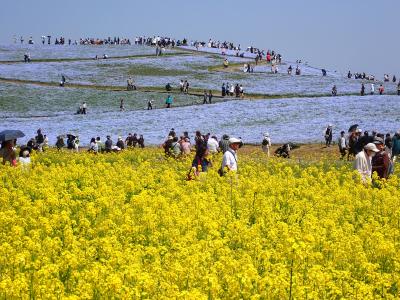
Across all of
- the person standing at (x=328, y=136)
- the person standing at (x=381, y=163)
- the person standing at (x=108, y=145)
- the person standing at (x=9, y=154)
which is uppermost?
the person standing at (x=381, y=163)

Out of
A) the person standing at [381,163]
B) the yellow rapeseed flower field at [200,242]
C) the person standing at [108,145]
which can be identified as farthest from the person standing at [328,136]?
the yellow rapeseed flower field at [200,242]

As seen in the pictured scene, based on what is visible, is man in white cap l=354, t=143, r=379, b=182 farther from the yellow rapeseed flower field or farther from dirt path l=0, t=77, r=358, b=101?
dirt path l=0, t=77, r=358, b=101

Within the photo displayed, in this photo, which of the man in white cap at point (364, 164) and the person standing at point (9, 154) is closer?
the man in white cap at point (364, 164)

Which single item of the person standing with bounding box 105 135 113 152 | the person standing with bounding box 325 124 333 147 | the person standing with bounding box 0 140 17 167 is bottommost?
the person standing with bounding box 105 135 113 152

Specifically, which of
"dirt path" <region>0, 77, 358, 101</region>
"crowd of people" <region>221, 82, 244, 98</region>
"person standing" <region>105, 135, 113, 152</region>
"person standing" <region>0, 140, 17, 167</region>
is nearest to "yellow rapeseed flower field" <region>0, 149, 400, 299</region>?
"person standing" <region>0, 140, 17, 167</region>

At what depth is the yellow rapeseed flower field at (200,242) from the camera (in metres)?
8.48

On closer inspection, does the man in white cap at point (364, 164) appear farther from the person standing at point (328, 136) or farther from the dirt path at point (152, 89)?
the dirt path at point (152, 89)

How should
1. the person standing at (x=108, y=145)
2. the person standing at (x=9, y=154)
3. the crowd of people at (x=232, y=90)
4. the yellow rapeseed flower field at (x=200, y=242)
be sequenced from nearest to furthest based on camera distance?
the yellow rapeseed flower field at (x=200, y=242)
the person standing at (x=9, y=154)
the person standing at (x=108, y=145)
the crowd of people at (x=232, y=90)

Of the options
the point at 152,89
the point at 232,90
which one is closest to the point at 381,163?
the point at 232,90

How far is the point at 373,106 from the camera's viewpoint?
53656mm

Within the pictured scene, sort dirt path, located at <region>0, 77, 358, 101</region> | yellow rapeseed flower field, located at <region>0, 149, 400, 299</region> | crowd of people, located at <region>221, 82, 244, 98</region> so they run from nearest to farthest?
1. yellow rapeseed flower field, located at <region>0, 149, 400, 299</region>
2. crowd of people, located at <region>221, 82, 244, 98</region>
3. dirt path, located at <region>0, 77, 358, 101</region>

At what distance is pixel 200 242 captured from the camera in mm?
10945

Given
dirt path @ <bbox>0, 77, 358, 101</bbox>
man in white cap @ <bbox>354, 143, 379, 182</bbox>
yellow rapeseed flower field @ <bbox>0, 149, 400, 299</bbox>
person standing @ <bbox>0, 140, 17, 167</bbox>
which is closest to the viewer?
yellow rapeseed flower field @ <bbox>0, 149, 400, 299</bbox>

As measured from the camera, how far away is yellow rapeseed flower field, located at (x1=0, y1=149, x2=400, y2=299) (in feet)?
27.8
